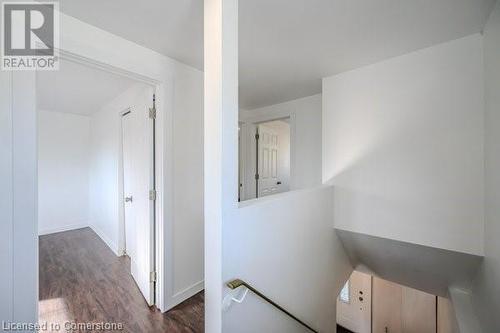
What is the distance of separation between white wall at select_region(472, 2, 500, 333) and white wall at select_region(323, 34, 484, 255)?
122 millimetres

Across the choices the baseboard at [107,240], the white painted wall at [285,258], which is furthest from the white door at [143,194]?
the white painted wall at [285,258]

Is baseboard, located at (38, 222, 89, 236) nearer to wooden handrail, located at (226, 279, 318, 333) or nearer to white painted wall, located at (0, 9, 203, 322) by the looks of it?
white painted wall, located at (0, 9, 203, 322)

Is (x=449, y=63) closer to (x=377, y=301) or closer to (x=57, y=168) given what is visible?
(x=377, y=301)

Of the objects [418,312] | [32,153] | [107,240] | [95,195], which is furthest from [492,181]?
[95,195]

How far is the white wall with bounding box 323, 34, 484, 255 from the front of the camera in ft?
5.57

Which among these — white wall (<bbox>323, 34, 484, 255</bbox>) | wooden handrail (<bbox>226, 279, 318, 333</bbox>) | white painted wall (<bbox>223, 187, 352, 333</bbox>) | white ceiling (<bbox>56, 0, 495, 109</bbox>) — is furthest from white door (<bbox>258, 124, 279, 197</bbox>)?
wooden handrail (<bbox>226, 279, 318, 333</bbox>)

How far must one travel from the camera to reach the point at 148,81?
1.84 metres

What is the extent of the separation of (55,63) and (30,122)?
54 centimetres

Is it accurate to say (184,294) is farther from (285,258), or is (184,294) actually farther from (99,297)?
(285,258)

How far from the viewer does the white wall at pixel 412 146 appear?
1.70 metres

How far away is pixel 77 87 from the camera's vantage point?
275cm

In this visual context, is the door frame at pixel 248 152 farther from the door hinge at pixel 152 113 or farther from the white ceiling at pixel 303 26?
the door hinge at pixel 152 113

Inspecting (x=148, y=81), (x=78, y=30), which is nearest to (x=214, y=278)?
(x=148, y=81)

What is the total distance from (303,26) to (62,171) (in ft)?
16.1
